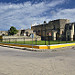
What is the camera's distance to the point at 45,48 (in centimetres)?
1602

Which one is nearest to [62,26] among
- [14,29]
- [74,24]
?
[74,24]

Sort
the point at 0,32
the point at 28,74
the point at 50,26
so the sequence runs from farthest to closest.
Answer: the point at 0,32 → the point at 50,26 → the point at 28,74

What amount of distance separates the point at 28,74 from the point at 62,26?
161 ft

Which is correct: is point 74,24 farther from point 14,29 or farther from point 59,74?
point 59,74

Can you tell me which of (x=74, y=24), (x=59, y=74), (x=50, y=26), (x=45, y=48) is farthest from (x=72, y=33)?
(x=59, y=74)

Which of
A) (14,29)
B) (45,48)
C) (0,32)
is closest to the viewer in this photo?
(45,48)

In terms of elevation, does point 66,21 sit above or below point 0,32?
above

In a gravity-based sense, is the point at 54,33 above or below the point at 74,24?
below

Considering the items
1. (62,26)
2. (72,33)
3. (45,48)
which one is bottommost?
(45,48)

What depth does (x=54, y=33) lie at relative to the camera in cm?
4659

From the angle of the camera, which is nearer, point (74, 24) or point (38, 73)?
point (38, 73)

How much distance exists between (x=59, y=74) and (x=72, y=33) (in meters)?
40.9

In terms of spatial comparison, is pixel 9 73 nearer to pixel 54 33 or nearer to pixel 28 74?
pixel 28 74

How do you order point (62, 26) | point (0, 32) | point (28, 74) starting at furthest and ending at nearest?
1. point (0, 32)
2. point (62, 26)
3. point (28, 74)
